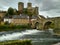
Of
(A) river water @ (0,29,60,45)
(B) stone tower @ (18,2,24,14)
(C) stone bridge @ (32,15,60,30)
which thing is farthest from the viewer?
(B) stone tower @ (18,2,24,14)

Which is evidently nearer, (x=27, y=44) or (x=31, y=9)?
(x=27, y=44)

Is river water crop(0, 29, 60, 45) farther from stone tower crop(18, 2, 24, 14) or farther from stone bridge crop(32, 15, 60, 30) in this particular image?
stone tower crop(18, 2, 24, 14)

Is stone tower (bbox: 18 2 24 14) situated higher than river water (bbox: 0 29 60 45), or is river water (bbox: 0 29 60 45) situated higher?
stone tower (bbox: 18 2 24 14)

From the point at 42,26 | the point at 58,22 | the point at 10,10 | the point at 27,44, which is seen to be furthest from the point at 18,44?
the point at 10,10

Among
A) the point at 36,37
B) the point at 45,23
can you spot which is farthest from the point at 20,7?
the point at 36,37

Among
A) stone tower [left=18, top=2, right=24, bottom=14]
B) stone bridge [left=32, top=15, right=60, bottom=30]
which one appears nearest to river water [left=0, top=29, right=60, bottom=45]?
stone bridge [left=32, top=15, right=60, bottom=30]

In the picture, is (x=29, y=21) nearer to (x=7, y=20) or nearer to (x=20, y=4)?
(x=7, y=20)

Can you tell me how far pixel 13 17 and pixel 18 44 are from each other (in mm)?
123437

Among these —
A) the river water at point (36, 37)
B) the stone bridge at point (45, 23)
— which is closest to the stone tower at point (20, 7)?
the stone bridge at point (45, 23)

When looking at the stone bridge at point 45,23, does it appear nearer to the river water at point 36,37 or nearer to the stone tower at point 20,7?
the river water at point 36,37

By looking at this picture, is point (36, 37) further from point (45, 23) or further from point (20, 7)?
point (20, 7)

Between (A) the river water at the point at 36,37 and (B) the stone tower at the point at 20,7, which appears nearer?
(A) the river water at the point at 36,37

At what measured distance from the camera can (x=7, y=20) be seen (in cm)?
14700

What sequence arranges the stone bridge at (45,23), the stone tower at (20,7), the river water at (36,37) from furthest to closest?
the stone tower at (20,7), the stone bridge at (45,23), the river water at (36,37)
